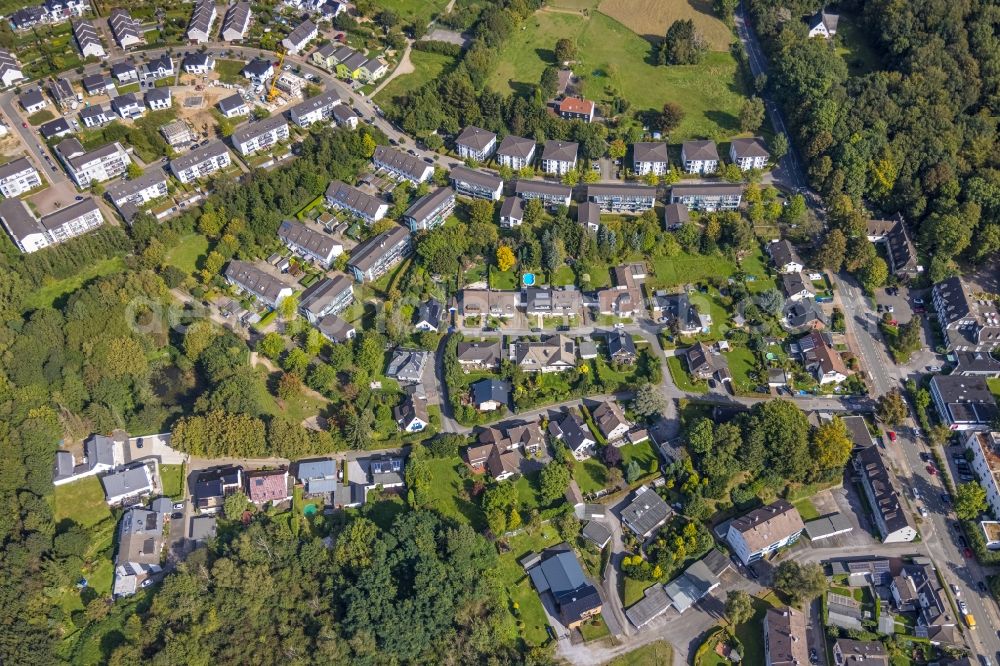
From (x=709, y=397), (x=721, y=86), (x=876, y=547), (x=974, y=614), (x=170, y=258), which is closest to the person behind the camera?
(x=974, y=614)

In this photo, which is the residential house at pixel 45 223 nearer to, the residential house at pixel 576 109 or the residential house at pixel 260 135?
the residential house at pixel 260 135

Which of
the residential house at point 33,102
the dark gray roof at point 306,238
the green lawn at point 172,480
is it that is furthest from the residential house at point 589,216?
the residential house at point 33,102

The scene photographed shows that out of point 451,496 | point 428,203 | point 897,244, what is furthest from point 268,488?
point 897,244

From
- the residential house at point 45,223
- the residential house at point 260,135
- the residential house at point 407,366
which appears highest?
the residential house at point 260,135

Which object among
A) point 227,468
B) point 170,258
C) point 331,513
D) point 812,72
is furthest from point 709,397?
point 170,258

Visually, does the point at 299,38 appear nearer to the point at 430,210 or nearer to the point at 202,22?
the point at 202,22

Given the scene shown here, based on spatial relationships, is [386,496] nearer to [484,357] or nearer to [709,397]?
[484,357]
